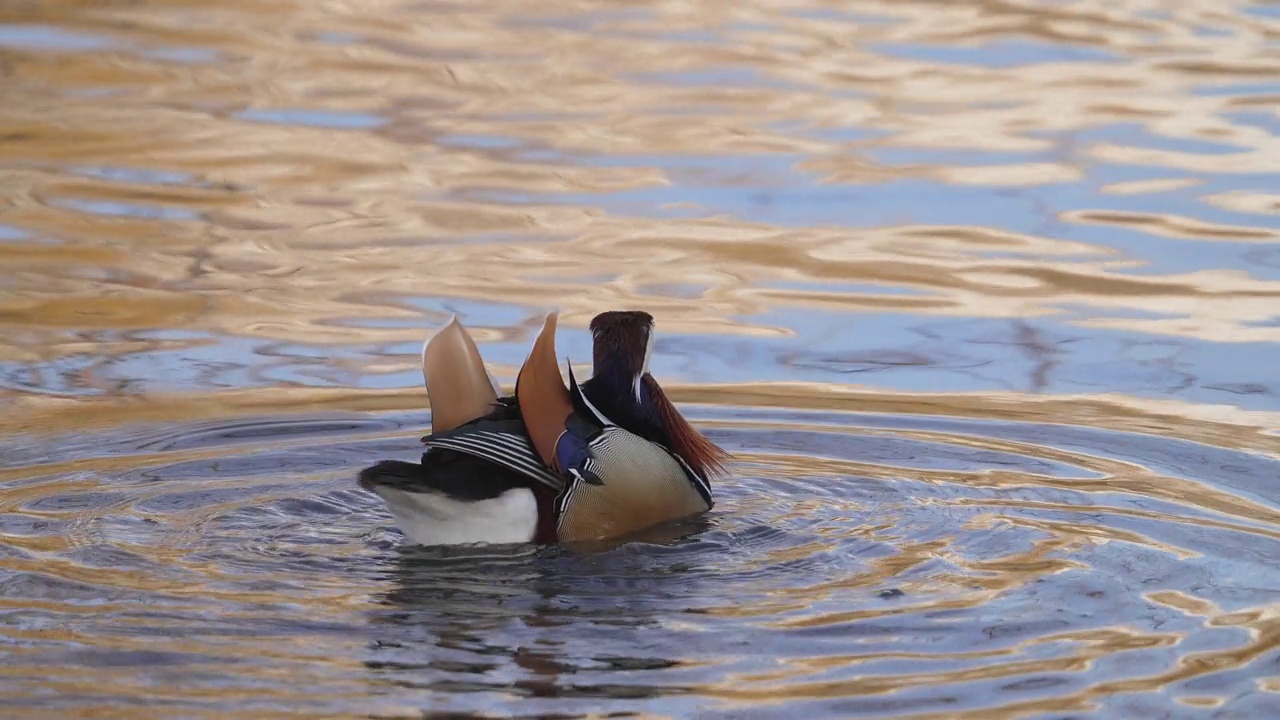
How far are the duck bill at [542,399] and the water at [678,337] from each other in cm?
38

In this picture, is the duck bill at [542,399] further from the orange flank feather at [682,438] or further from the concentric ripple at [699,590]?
the orange flank feather at [682,438]

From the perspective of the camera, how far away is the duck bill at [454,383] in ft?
23.1

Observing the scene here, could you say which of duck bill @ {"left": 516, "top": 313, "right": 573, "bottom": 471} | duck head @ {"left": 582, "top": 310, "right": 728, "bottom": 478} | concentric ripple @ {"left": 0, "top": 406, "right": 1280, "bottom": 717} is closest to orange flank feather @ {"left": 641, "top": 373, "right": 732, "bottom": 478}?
duck head @ {"left": 582, "top": 310, "right": 728, "bottom": 478}

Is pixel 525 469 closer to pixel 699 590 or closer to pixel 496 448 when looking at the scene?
pixel 496 448

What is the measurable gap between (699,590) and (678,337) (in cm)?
406

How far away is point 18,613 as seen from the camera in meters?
5.85

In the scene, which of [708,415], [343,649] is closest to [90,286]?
[708,415]

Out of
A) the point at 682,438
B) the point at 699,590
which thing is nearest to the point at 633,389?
the point at 682,438

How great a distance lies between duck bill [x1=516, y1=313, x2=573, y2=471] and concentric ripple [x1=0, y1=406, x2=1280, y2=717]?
377mm

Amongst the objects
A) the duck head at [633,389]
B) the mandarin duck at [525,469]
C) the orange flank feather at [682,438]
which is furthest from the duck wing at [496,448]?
the orange flank feather at [682,438]

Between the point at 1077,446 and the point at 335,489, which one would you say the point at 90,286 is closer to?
the point at 335,489

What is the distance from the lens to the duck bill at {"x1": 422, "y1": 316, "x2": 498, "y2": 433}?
23.1 feet

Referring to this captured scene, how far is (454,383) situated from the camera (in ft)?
23.2

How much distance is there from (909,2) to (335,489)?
1301 cm
